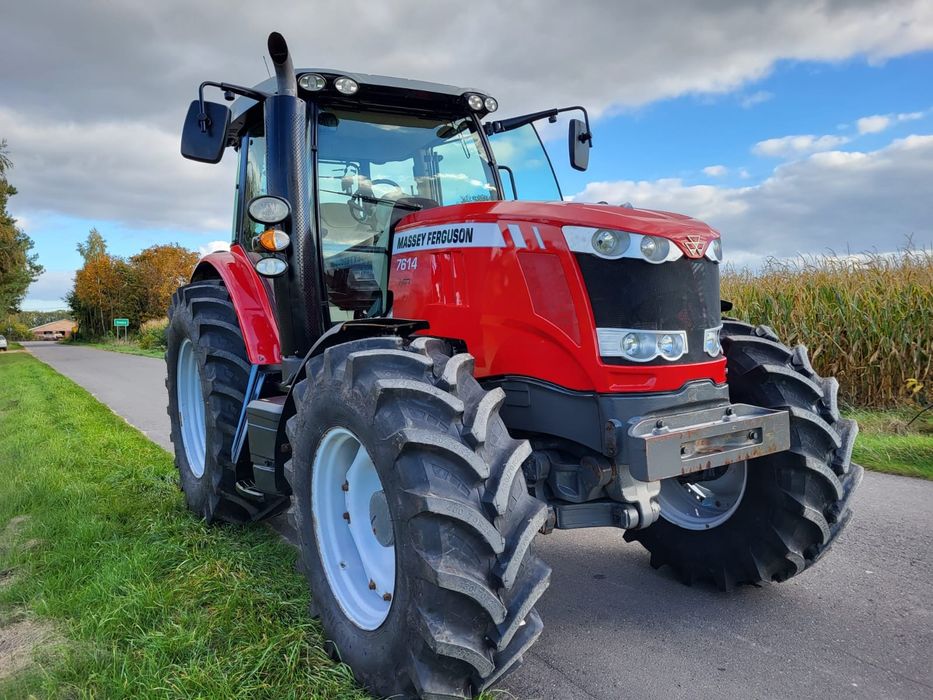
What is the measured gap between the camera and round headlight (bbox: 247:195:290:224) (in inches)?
122

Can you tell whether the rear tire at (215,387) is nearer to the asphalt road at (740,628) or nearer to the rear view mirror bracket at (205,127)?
the rear view mirror bracket at (205,127)

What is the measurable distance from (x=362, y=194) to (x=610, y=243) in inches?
59.2

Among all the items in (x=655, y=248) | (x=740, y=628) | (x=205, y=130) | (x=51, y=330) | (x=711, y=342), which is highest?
(x=205, y=130)

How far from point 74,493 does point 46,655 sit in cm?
254

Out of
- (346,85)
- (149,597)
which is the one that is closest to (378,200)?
(346,85)

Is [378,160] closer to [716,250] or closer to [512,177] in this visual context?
[512,177]

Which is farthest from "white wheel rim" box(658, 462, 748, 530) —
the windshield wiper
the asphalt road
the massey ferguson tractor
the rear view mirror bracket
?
the rear view mirror bracket

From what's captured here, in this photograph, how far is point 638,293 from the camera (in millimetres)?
2557

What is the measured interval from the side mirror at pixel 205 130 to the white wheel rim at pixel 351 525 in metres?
1.67

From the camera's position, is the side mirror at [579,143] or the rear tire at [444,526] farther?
the side mirror at [579,143]

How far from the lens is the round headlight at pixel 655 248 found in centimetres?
255

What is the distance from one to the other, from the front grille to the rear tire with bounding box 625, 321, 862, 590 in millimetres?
647

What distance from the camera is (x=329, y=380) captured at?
8.48ft

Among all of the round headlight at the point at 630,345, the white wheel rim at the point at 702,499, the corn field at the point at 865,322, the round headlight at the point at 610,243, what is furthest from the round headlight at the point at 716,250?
the corn field at the point at 865,322
